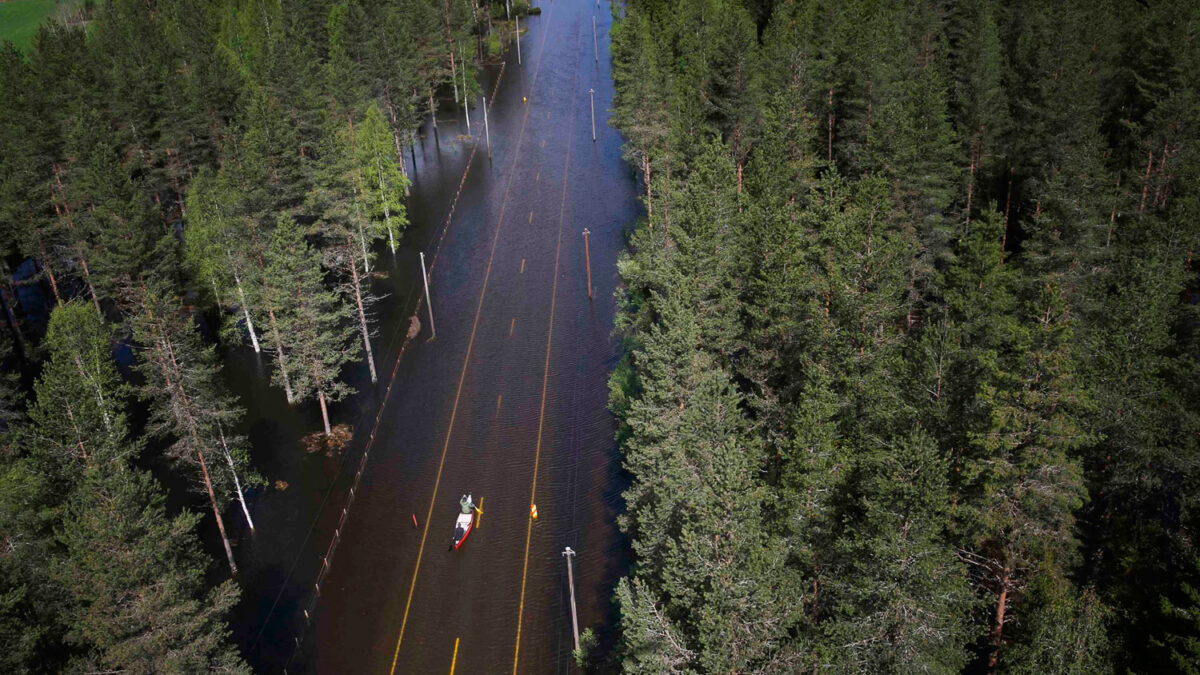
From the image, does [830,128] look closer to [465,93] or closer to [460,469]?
[460,469]

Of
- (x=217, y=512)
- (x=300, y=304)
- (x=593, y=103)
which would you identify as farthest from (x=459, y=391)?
(x=593, y=103)

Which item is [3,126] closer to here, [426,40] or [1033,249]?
[426,40]

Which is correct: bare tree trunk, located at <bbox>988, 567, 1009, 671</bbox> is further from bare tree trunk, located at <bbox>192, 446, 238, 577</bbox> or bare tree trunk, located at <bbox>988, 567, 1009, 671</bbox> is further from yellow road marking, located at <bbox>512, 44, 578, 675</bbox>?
bare tree trunk, located at <bbox>192, 446, 238, 577</bbox>

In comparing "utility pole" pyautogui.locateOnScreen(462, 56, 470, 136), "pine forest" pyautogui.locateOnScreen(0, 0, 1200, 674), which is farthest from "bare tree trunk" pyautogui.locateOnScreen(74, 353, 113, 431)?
"utility pole" pyautogui.locateOnScreen(462, 56, 470, 136)

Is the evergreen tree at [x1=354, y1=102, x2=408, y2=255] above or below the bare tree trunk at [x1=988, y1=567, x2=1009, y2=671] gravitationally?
above

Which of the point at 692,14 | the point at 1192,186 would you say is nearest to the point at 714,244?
the point at 1192,186

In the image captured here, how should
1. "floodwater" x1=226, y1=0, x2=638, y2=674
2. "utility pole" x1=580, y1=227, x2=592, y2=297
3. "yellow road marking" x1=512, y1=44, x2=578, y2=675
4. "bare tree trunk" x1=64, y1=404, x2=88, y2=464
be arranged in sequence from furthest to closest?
"utility pole" x1=580, y1=227, x2=592, y2=297
"yellow road marking" x1=512, y1=44, x2=578, y2=675
"floodwater" x1=226, y1=0, x2=638, y2=674
"bare tree trunk" x1=64, y1=404, x2=88, y2=464
